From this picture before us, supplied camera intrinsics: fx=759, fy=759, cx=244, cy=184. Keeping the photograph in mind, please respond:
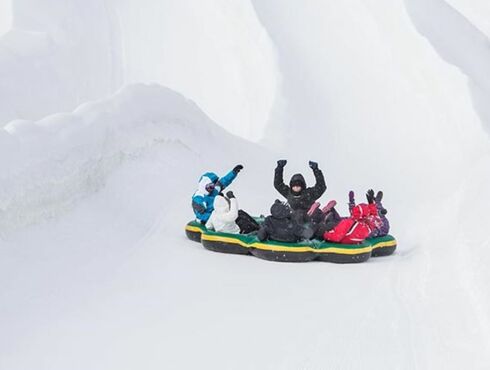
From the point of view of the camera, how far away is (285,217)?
23.9ft

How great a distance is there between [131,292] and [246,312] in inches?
38.1

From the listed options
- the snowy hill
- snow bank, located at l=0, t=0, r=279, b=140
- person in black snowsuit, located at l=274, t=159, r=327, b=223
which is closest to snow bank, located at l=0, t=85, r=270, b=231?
the snowy hill

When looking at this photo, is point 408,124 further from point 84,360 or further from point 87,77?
point 84,360

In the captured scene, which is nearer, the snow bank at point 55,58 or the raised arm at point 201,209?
the raised arm at point 201,209

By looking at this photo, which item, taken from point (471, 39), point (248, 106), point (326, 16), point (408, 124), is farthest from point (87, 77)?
point (471, 39)

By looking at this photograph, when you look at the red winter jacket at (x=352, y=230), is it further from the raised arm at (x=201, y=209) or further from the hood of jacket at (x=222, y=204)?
the raised arm at (x=201, y=209)

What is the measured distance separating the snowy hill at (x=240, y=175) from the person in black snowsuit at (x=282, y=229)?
1.22 feet

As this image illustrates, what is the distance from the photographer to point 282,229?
726cm

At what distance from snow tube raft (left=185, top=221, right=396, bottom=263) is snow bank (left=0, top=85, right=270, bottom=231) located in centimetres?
154

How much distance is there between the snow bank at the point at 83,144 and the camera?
21.8 ft

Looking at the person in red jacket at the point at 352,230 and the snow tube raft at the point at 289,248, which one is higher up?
the person in red jacket at the point at 352,230

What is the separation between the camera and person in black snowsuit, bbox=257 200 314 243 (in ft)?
23.8

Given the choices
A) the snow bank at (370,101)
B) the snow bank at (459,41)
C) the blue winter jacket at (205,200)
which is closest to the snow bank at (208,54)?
the snow bank at (370,101)

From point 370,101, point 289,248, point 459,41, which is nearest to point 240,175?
point 289,248
